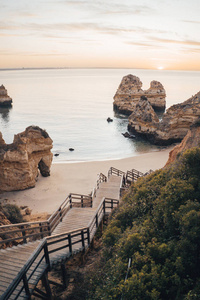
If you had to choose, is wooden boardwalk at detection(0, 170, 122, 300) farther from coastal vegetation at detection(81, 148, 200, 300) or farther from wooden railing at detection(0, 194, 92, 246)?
coastal vegetation at detection(81, 148, 200, 300)

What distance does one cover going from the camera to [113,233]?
7.41 meters

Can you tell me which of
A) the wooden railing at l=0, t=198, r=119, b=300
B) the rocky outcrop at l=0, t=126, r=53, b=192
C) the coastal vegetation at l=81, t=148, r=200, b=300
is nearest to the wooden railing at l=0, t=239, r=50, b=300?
the wooden railing at l=0, t=198, r=119, b=300

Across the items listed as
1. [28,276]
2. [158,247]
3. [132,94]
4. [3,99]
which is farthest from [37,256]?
[3,99]

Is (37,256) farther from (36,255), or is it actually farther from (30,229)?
(30,229)

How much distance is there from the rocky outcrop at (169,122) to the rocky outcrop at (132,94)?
84.5 ft

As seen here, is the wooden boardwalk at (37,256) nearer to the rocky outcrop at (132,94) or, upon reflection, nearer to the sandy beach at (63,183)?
the sandy beach at (63,183)

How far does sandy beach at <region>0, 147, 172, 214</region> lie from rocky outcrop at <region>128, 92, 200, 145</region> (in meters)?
6.64

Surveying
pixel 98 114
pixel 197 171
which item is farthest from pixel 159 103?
pixel 197 171

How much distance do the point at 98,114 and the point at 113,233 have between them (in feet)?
213

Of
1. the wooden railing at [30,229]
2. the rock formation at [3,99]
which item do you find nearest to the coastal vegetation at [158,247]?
the wooden railing at [30,229]

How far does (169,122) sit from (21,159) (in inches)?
1042

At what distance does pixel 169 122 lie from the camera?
3753 centimetres

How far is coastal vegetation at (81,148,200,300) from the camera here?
4.95m

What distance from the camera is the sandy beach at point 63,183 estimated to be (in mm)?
19014
